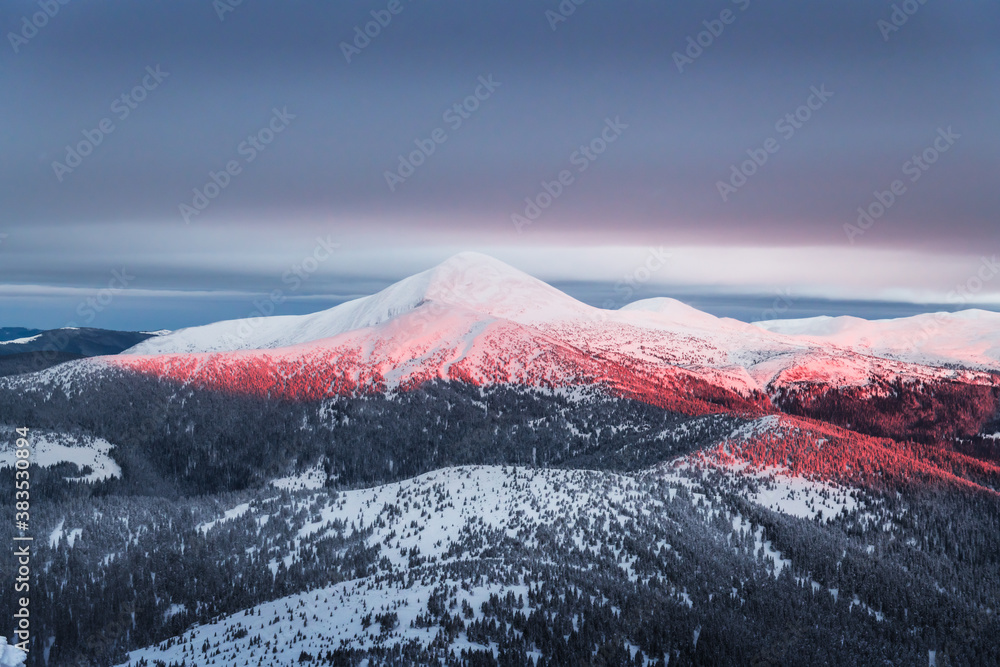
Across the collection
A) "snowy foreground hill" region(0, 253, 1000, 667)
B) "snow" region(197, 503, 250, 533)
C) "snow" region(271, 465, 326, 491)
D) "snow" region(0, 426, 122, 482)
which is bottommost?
"snow" region(271, 465, 326, 491)

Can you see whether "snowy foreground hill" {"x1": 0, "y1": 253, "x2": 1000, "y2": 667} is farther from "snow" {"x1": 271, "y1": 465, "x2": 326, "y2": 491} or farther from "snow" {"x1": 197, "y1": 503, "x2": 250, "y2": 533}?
"snow" {"x1": 271, "y1": 465, "x2": 326, "y2": 491}

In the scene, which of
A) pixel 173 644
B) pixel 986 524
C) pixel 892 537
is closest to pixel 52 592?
pixel 173 644

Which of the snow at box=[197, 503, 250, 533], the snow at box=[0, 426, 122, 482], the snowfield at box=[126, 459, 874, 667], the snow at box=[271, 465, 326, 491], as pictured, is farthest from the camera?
the snow at box=[271, 465, 326, 491]

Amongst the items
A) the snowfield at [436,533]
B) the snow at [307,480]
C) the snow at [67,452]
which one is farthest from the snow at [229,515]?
the snow at [67,452]

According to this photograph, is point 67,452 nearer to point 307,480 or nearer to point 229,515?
point 307,480

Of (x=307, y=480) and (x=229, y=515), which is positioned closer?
(x=229, y=515)

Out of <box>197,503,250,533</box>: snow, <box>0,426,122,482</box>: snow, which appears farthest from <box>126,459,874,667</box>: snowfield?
<box>0,426,122,482</box>: snow

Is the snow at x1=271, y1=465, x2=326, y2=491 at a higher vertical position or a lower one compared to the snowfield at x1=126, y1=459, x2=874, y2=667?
lower

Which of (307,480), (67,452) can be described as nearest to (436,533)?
(307,480)
